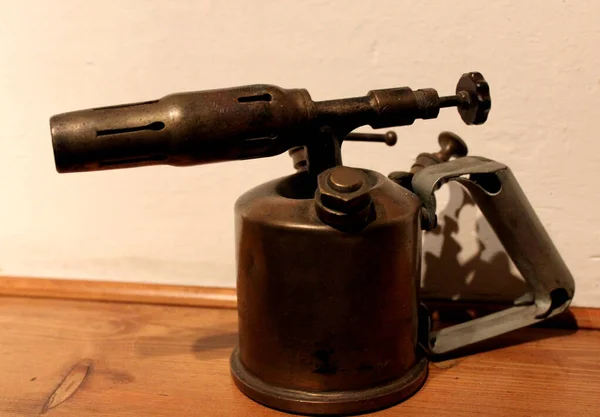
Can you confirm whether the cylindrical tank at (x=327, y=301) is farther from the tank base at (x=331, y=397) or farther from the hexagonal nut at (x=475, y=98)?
the hexagonal nut at (x=475, y=98)

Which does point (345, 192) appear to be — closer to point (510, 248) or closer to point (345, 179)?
point (345, 179)

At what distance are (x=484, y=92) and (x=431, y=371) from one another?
11.6 inches

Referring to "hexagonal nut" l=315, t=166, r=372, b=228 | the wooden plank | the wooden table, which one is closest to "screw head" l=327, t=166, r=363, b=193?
"hexagonal nut" l=315, t=166, r=372, b=228

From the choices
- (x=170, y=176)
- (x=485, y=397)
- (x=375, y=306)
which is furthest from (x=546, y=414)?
(x=170, y=176)

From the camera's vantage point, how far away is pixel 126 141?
1.78ft

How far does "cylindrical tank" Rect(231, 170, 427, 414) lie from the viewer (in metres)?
0.57

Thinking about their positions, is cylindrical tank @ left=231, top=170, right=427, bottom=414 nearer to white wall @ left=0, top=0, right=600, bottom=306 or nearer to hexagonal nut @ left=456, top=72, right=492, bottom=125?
hexagonal nut @ left=456, top=72, right=492, bottom=125

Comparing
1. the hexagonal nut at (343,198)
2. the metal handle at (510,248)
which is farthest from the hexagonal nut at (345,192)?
the metal handle at (510,248)

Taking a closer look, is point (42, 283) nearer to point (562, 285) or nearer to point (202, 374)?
point (202, 374)

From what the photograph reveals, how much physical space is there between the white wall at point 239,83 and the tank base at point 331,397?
0.26 metres

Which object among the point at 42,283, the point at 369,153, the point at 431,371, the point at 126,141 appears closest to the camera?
the point at 126,141

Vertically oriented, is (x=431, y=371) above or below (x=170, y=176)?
below

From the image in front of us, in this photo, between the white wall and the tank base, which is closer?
the tank base

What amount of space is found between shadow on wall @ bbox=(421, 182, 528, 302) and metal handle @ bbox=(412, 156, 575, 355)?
0.10 m
